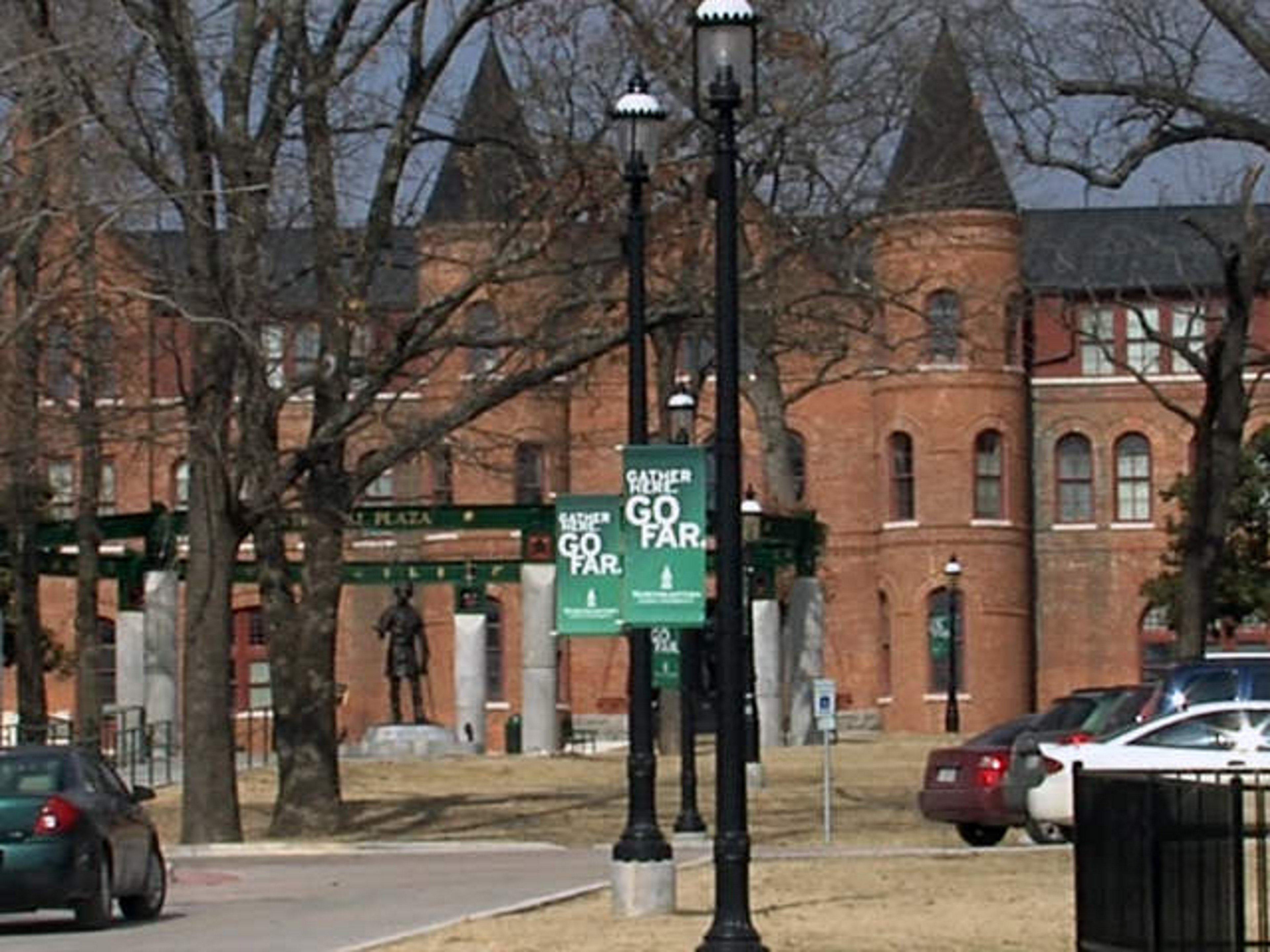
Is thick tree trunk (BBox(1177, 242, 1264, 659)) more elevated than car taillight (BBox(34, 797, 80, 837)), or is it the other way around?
thick tree trunk (BBox(1177, 242, 1264, 659))

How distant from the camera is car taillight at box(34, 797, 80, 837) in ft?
68.4

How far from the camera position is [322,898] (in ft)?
82.4

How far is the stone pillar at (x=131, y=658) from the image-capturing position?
2032 inches

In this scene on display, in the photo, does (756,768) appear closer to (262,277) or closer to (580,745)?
(262,277)

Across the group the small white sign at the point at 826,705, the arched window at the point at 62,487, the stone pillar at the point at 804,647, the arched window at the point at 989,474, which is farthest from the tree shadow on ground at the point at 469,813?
the arched window at the point at 989,474

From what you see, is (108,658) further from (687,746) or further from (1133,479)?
(687,746)

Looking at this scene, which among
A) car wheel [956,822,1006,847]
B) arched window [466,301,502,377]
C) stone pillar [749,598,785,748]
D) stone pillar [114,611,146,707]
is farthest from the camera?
stone pillar [749,598,785,748]

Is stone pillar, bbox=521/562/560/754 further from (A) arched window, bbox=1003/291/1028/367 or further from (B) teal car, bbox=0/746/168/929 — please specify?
(B) teal car, bbox=0/746/168/929

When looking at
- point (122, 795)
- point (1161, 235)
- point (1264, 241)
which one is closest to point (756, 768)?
point (1264, 241)

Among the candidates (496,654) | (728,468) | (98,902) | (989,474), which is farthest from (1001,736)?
(496,654)

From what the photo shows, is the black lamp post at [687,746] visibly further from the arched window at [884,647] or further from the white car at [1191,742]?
the arched window at [884,647]

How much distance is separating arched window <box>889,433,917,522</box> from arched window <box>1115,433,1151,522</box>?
5.97m

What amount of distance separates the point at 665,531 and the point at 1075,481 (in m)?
57.5

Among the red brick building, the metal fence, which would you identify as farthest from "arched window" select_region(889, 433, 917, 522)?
the metal fence
